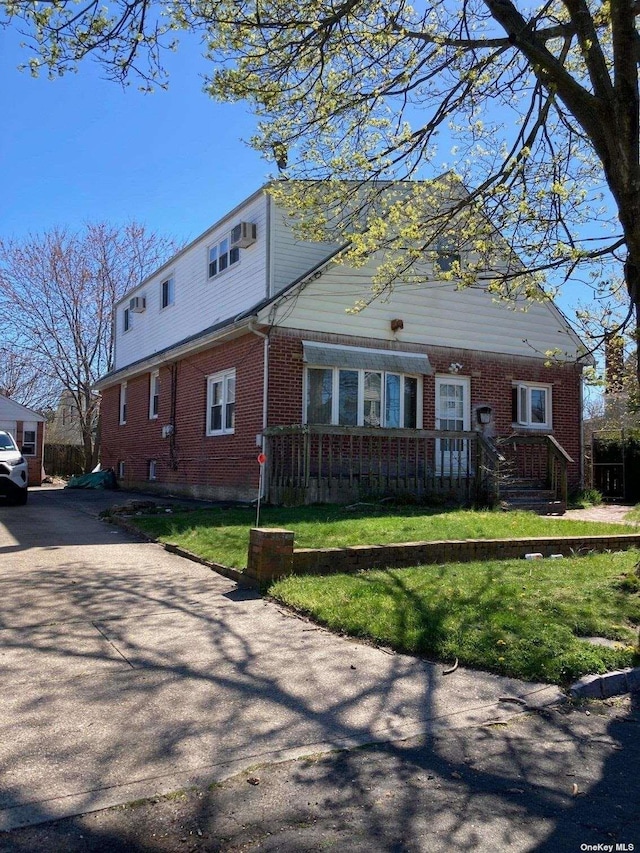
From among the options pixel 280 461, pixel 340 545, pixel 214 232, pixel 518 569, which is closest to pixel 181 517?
pixel 280 461

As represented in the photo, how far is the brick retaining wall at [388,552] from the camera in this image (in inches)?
270

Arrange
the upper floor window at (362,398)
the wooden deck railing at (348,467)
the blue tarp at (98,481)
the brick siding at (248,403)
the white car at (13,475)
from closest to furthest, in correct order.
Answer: the wooden deck railing at (348,467)
the brick siding at (248,403)
the upper floor window at (362,398)
the white car at (13,475)
the blue tarp at (98,481)

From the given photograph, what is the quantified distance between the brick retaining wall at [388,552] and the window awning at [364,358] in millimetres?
6731

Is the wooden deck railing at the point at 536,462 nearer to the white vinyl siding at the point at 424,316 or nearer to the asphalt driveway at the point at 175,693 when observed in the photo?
the white vinyl siding at the point at 424,316

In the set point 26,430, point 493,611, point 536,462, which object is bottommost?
point 493,611

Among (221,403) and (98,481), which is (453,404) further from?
(98,481)

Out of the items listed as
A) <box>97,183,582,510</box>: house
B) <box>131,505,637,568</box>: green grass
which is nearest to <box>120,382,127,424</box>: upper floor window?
<box>97,183,582,510</box>: house

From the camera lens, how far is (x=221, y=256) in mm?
16812

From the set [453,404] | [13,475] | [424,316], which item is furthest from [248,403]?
[13,475]

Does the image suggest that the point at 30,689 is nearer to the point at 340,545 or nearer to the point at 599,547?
the point at 340,545

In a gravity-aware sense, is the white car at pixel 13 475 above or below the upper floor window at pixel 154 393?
below

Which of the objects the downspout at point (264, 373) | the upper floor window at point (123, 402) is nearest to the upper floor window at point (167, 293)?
the upper floor window at point (123, 402)

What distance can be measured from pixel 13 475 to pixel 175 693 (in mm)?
12233

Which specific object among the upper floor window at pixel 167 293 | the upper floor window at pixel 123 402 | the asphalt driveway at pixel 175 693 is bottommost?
the asphalt driveway at pixel 175 693
